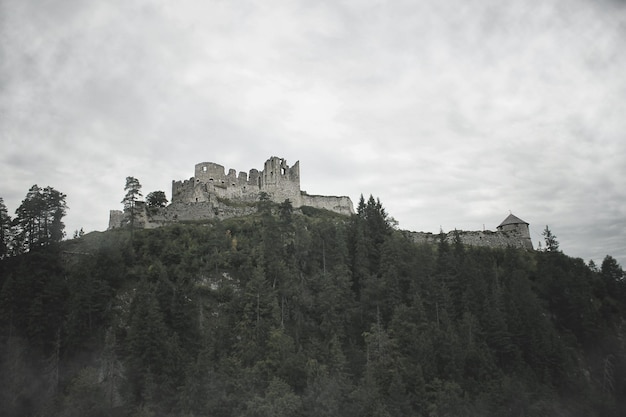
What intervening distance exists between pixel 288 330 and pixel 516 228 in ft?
187

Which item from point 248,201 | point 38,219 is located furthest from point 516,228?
point 38,219

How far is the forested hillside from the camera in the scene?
4709cm

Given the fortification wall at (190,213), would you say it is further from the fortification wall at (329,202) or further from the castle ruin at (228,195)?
the fortification wall at (329,202)

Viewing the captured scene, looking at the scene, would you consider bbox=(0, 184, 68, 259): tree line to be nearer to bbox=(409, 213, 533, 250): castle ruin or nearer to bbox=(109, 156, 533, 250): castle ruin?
bbox=(109, 156, 533, 250): castle ruin

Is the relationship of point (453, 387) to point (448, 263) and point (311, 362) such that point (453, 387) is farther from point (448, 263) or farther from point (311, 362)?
point (448, 263)

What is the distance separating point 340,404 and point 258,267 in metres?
17.8

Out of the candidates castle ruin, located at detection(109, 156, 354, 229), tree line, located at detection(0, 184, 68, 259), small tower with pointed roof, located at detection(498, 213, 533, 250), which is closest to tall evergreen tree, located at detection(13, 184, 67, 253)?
tree line, located at detection(0, 184, 68, 259)

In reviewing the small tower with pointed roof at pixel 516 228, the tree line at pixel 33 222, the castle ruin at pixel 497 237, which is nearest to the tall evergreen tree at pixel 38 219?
the tree line at pixel 33 222

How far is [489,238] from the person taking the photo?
303 feet

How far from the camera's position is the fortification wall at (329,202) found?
310ft

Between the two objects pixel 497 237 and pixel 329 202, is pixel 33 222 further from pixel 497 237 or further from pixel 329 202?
pixel 497 237

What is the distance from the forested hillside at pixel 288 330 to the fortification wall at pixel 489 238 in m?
17.5

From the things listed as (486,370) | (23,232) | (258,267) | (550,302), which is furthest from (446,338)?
(23,232)

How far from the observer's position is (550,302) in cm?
7356
